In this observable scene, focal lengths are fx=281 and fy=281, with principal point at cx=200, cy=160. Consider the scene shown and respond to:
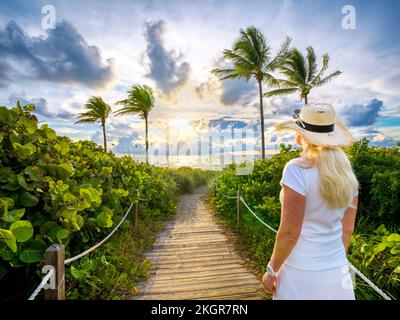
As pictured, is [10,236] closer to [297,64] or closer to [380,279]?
[380,279]

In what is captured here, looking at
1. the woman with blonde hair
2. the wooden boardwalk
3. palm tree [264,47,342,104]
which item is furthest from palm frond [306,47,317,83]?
the woman with blonde hair

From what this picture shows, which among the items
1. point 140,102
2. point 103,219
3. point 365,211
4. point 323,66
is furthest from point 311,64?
point 103,219

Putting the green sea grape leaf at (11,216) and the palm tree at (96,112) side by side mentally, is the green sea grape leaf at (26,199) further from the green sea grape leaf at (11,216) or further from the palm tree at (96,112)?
the palm tree at (96,112)

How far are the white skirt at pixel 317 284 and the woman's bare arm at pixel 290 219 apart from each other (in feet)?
0.57

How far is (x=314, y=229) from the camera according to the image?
1.71 meters

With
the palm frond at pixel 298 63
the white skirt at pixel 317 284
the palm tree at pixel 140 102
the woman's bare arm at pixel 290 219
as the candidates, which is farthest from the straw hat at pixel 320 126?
the palm frond at pixel 298 63

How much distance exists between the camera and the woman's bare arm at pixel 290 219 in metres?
1.60

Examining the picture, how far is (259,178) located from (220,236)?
7.32 ft

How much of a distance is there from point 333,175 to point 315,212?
0.82ft

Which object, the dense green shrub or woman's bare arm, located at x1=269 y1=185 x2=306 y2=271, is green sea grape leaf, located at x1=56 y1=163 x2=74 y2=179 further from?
woman's bare arm, located at x1=269 y1=185 x2=306 y2=271

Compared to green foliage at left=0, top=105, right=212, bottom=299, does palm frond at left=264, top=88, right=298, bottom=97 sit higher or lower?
higher

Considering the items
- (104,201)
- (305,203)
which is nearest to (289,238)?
(305,203)

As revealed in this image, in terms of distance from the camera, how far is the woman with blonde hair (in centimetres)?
160

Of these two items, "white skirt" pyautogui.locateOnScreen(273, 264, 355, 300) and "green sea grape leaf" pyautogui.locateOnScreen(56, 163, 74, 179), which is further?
"green sea grape leaf" pyautogui.locateOnScreen(56, 163, 74, 179)
